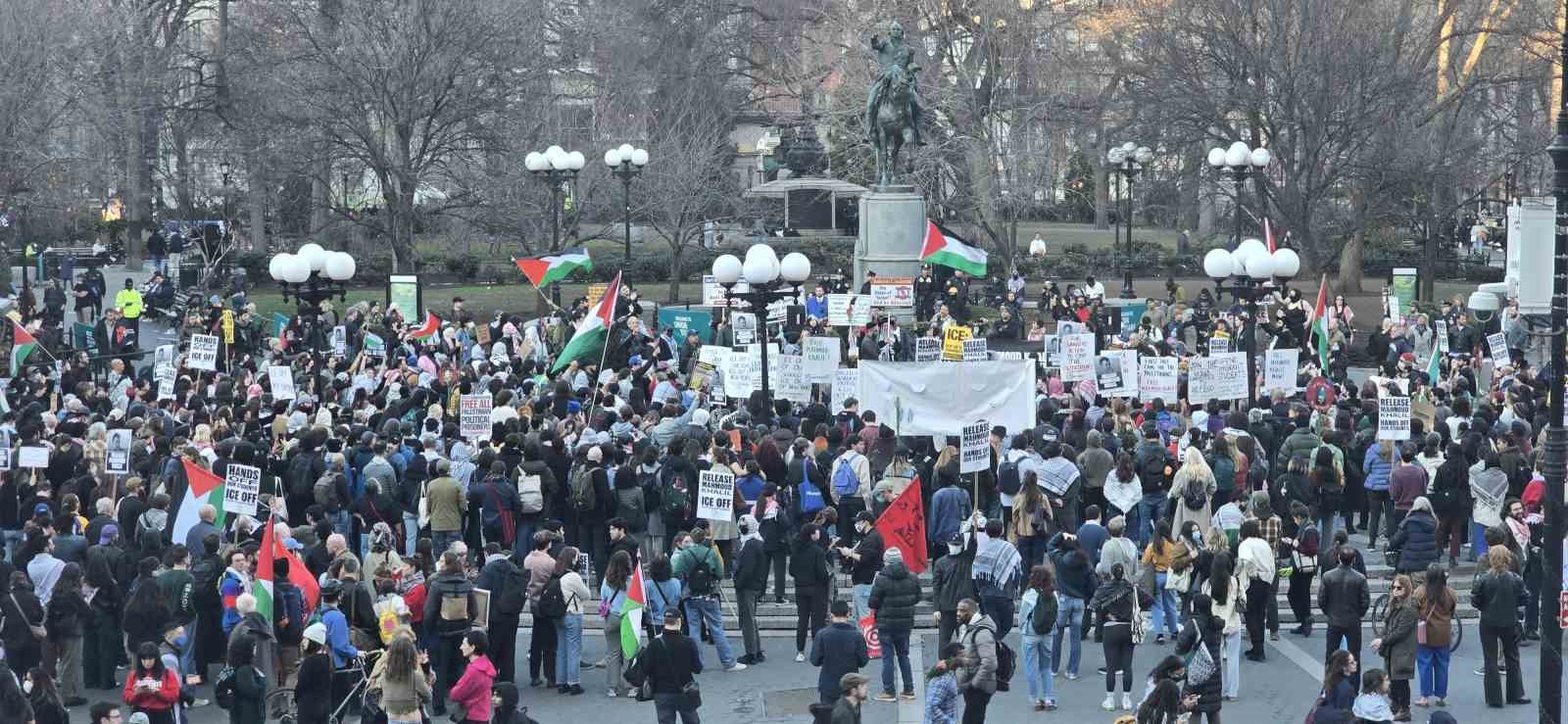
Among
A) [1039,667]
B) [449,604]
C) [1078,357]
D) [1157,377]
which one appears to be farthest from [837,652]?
[1078,357]

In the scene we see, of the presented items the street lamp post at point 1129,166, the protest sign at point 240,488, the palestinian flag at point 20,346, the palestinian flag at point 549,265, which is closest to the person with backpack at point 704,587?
the protest sign at point 240,488

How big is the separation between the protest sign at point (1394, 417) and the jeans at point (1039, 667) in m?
6.07

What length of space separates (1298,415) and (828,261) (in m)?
38.7

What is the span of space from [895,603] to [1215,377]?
8707 mm

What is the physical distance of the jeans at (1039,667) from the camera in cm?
1619

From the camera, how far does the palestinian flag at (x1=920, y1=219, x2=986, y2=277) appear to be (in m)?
35.5

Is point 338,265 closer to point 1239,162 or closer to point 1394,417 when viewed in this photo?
point 1394,417

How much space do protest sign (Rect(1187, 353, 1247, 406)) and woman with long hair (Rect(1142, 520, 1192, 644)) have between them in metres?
5.55

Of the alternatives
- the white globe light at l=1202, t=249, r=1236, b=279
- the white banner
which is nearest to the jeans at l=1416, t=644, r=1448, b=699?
the white banner

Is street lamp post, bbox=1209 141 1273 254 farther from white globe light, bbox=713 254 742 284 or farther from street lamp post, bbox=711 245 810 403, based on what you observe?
street lamp post, bbox=711 245 810 403

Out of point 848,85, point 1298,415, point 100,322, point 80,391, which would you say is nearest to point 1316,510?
point 1298,415

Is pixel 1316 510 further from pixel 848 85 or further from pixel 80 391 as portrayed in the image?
pixel 848 85

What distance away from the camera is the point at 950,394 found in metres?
21.8

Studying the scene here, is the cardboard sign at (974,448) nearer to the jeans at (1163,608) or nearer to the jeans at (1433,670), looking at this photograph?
the jeans at (1163,608)
